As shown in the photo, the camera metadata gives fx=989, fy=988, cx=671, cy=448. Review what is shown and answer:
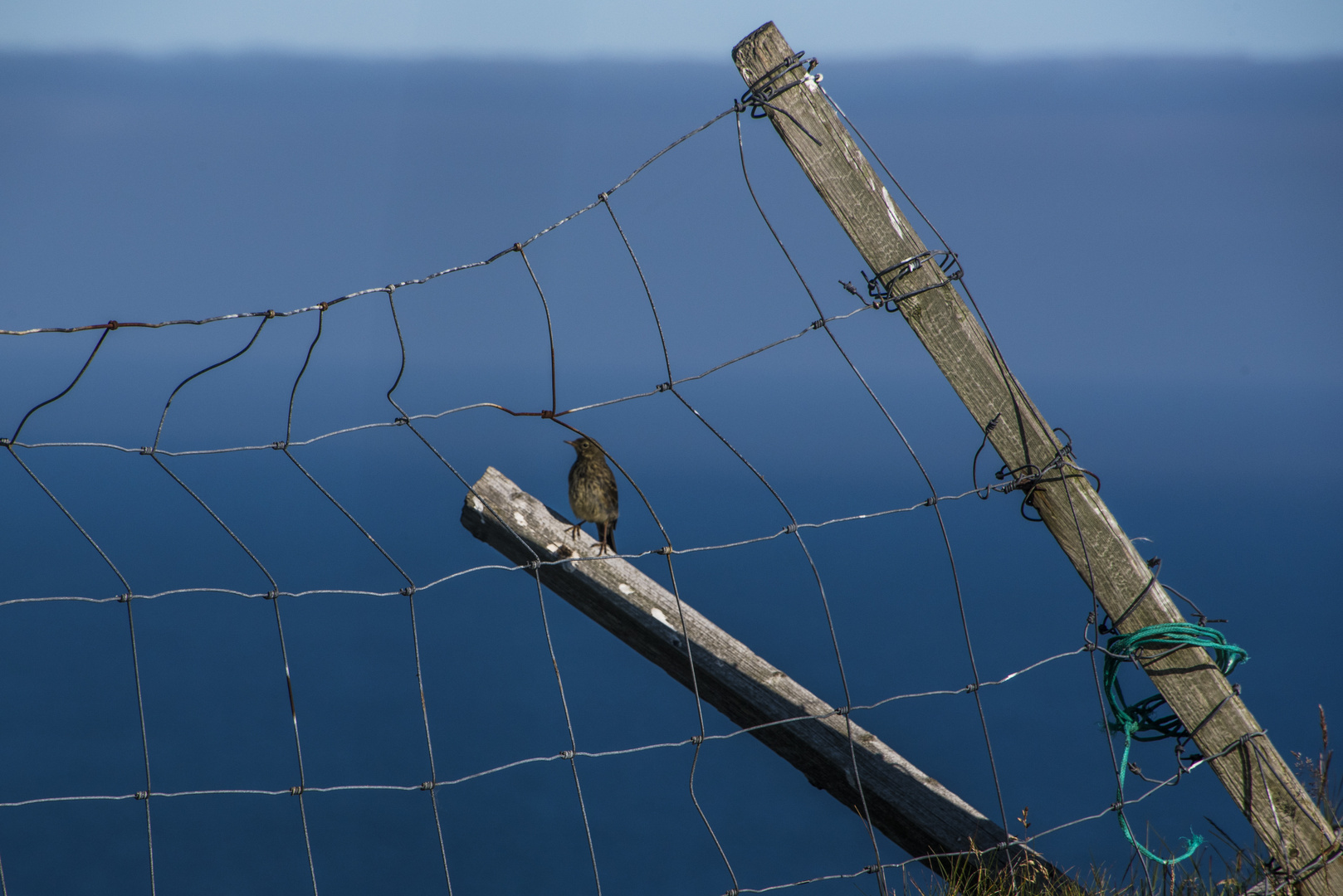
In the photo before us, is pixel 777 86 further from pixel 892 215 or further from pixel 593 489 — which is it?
pixel 593 489

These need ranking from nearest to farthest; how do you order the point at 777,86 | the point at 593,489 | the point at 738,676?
the point at 777,86, the point at 738,676, the point at 593,489

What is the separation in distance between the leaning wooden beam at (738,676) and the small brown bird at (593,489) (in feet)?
3.59

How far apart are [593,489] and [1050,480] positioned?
2.02m

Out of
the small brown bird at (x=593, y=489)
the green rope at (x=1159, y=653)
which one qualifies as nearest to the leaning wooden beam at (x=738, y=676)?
the green rope at (x=1159, y=653)

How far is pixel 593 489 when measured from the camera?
388cm

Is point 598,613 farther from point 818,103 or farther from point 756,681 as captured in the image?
point 818,103

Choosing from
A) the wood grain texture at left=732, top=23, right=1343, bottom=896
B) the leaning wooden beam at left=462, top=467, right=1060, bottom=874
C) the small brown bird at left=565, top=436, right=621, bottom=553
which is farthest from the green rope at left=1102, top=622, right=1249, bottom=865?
the small brown bird at left=565, top=436, right=621, bottom=553

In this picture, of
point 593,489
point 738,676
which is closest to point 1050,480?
point 738,676

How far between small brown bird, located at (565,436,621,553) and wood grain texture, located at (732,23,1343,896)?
1892mm

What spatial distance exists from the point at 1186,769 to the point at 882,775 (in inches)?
29.8

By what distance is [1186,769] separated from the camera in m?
2.29

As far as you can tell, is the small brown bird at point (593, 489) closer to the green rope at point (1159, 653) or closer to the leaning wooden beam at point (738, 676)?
the leaning wooden beam at point (738, 676)

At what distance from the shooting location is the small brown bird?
3883 mm

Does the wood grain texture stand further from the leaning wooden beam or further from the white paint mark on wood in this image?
the leaning wooden beam
